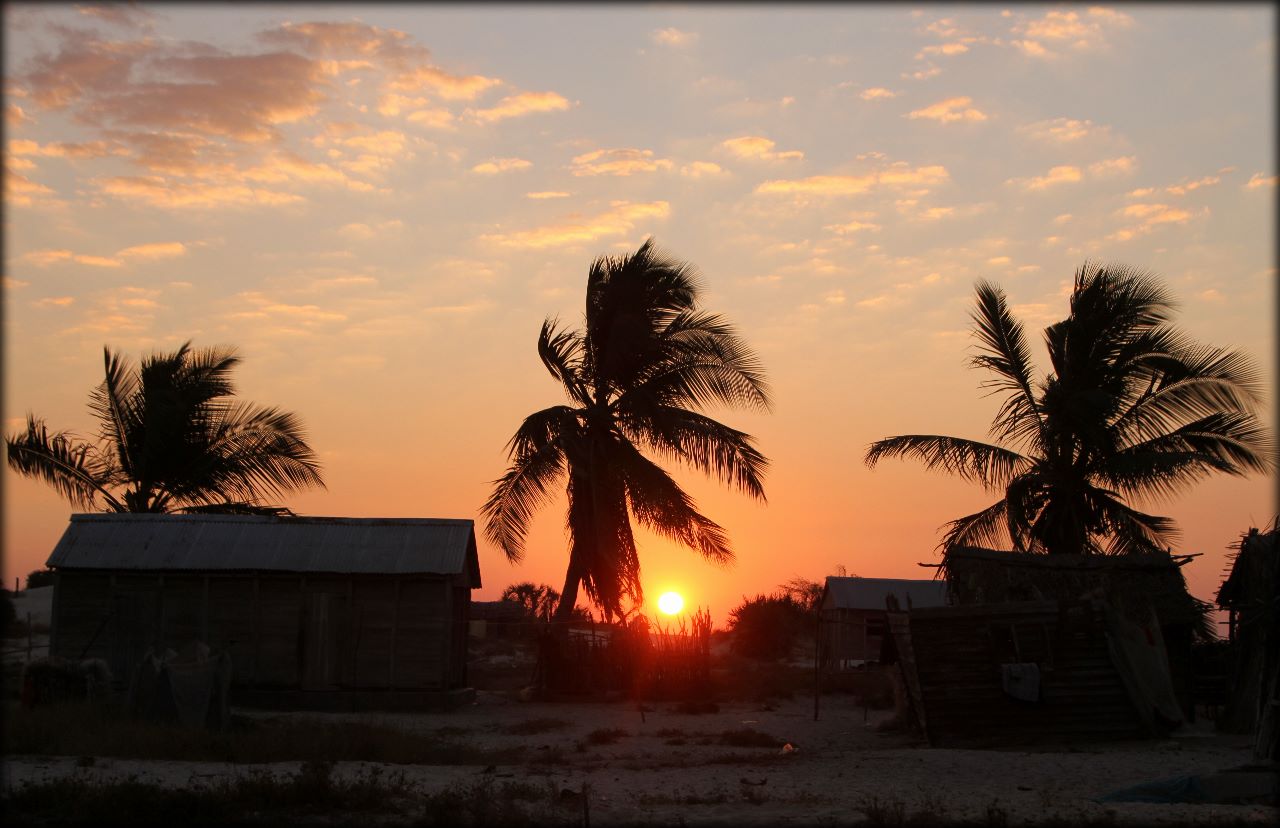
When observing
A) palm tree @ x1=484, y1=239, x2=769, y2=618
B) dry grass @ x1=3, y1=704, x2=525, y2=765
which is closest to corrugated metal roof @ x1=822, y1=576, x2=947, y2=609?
palm tree @ x1=484, y1=239, x2=769, y2=618

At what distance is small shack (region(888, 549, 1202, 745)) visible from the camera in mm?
18406

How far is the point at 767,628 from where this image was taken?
47.3m

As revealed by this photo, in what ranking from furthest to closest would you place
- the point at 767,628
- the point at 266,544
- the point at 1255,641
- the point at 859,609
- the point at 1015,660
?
the point at 767,628 → the point at 859,609 → the point at 266,544 → the point at 1255,641 → the point at 1015,660

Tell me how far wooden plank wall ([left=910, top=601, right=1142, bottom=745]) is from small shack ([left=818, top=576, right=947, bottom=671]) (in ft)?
65.6

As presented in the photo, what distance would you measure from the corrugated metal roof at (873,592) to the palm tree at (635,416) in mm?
13723

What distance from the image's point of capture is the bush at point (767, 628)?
4681 centimetres

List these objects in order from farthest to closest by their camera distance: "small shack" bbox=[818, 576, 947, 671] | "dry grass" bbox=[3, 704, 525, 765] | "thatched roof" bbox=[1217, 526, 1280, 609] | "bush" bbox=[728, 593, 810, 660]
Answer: "bush" bbox=[728, 593, 810, 660], "small shack" bbox=[818, 576, 947, 671], "thatched roof" bbox=[1217, 526, 1280, 609], "dry grass" bbox=[3, 704, 525, 765]

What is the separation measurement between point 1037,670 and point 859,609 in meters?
22.2

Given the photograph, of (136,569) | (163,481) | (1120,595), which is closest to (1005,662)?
(1120,595)

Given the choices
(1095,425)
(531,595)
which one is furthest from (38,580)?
(1095,425)

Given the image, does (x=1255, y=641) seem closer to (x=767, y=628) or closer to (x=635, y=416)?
(x=635, y=416)

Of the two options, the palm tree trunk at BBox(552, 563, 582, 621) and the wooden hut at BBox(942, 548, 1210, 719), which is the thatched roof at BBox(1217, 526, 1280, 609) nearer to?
the wooden hut at BBox(942, 548, 1210, 719)

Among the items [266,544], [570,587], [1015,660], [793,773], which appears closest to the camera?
[793,773]

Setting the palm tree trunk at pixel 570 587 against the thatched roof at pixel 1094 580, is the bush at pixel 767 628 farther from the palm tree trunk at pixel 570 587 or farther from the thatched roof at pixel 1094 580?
the thatched roof at pixel 1094 580
